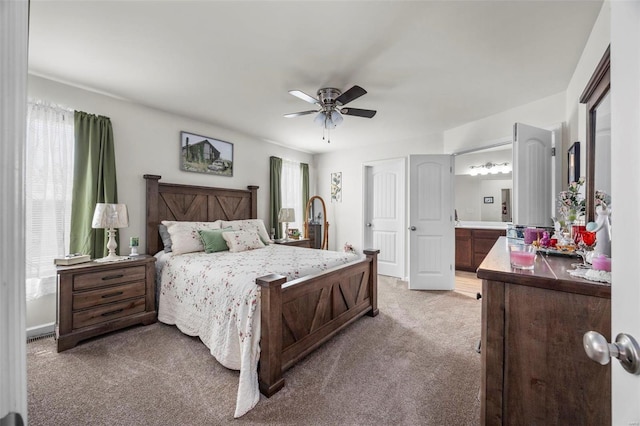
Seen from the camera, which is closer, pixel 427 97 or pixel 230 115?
pixel 427 97

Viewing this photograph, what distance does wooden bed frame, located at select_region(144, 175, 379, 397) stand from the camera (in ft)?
5.99

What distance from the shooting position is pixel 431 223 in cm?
418

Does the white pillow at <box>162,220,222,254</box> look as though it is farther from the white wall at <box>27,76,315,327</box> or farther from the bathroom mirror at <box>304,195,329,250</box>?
the bathroom mirror at <box>304,195,329,250</box>

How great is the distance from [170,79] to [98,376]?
8.54 ft

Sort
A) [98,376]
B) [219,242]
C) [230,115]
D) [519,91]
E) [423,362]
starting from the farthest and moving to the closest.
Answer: [230,115] → [219,242] → [519,91] → [423,362] → [98,376]

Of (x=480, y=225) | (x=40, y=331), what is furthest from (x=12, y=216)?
(x=480, y=225)

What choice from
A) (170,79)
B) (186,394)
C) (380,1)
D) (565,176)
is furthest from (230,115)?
(565,176)

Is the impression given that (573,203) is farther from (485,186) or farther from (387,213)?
(485,186)

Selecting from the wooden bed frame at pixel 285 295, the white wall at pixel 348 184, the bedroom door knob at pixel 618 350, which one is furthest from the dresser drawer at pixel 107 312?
the white wall at pixel 348 184

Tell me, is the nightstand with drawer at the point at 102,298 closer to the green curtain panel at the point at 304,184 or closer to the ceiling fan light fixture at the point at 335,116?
the ceiling fan light fixture at the point at 335,116

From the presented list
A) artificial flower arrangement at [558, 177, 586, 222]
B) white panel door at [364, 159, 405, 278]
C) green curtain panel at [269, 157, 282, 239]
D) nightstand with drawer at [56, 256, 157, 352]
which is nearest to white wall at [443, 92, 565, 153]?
white panel door at [364, 159, 405, 278]

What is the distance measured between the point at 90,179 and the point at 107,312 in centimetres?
140

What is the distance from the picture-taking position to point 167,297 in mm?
2826

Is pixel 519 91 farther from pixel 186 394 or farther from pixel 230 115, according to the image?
pixel 186 394
